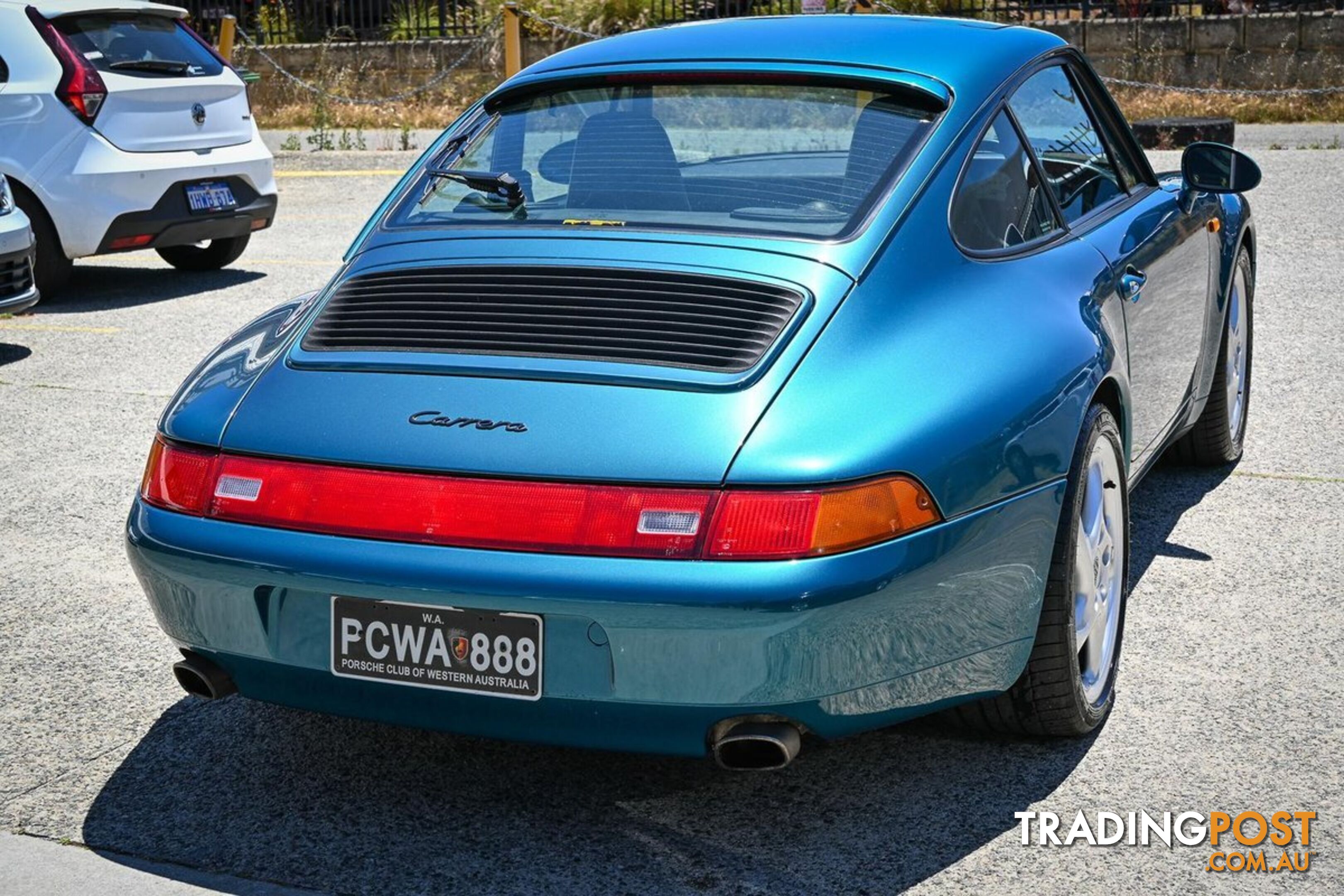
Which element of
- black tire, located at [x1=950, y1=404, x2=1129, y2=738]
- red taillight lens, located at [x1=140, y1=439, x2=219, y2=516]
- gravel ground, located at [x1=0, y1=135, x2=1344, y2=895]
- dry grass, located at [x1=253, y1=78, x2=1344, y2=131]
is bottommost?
dry grass, located at [x1=253, y1=78, x2=1344, y2=131]

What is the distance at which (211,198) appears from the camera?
10.2 metres

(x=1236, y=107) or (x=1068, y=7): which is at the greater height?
(x=1068, y=7)

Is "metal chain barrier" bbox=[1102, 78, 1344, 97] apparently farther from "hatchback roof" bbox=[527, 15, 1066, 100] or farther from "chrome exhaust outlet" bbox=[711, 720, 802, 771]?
"chrome exhaust outlet" bbox=[711, 720, 802, 771]

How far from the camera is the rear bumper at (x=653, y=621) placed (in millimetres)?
2922

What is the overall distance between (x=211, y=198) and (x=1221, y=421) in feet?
21.9

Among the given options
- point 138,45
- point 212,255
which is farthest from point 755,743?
point 212,255

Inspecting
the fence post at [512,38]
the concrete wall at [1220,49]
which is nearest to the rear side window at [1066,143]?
the concrete wall at [1220,49]

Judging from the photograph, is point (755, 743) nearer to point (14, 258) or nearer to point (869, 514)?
point (869, 514)

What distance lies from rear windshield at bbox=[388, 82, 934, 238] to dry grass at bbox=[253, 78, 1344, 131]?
13.7 m

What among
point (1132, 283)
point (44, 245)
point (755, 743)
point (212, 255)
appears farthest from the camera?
point (212, 255)

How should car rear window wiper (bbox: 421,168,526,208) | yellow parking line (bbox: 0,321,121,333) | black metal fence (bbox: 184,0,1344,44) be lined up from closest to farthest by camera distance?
car rear window wiper (bbox: 421,168,526,208) < yellow parking line (bbox: 0,321,121,333) < black metal fence (bbox: 184,0,1344,44)

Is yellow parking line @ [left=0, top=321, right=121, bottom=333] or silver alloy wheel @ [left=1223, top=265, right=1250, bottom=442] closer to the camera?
silver alloy wheel @ [left=1223, top=265, right=1250, bottom=442]

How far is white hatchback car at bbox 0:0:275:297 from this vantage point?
972cm

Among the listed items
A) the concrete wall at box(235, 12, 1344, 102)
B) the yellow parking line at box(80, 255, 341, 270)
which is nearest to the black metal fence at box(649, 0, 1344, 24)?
the concrete wall at box(235, 12, 1344, 102)
